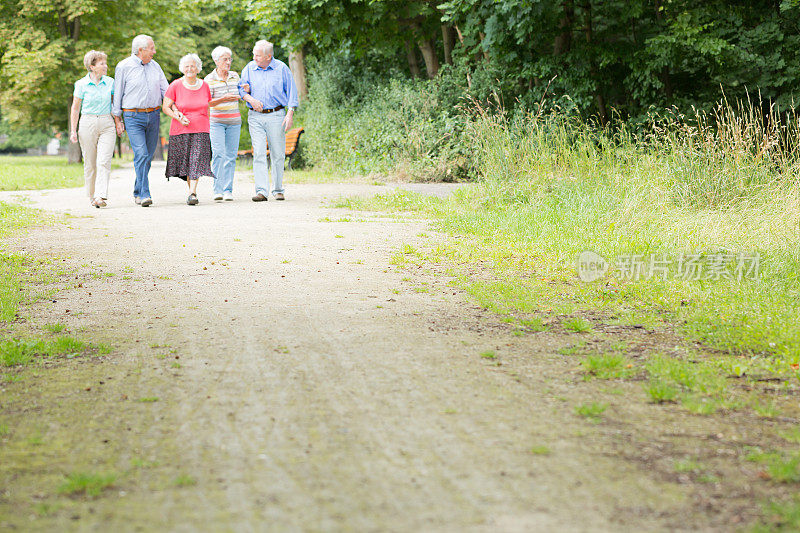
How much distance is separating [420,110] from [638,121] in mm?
4587

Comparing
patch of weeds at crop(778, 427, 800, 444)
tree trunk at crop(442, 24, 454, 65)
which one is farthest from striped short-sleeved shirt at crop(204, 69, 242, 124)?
patch of weeds at crop(778, 427, 800, 444)

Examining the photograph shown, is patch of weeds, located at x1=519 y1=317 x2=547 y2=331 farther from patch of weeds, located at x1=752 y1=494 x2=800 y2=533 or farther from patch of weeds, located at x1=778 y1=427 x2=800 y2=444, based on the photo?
patch of weeds, located at x1=752 y1=494 x2=800 y2=533

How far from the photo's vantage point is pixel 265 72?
12.3m

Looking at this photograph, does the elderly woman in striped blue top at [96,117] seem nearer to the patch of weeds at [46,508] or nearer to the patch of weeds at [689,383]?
the patch of weeds at [689,383]

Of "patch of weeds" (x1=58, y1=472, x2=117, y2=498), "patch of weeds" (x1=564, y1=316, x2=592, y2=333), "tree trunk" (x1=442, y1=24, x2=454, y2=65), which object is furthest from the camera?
"tree trunk" (x1=442, y1=24, x2=454, y2=65)

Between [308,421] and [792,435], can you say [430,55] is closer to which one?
[308,421]

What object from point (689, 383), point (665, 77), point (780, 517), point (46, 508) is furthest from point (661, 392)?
point (665, 77)

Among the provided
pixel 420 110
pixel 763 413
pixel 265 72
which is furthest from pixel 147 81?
pixel 763 413

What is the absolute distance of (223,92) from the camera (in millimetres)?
12289

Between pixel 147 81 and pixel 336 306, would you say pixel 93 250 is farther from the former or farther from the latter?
pixel 147 81

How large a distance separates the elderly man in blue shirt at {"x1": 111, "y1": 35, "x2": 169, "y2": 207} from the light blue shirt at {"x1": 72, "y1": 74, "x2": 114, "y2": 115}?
0.53 feet

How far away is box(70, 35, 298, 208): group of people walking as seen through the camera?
11719mm

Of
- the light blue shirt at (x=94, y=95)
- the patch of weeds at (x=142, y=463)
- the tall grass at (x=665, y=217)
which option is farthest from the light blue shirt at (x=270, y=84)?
the patch of weeds at (x=142, y=463)

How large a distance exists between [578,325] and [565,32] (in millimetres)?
12267
